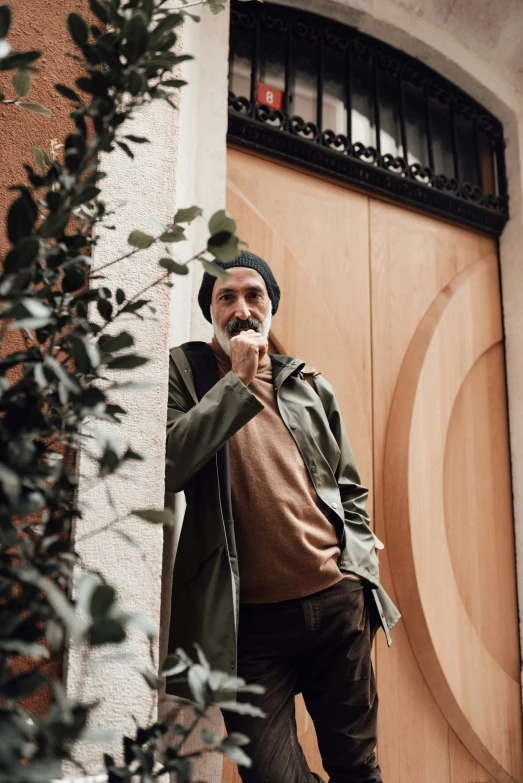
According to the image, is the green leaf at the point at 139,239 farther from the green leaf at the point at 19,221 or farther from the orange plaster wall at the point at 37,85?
the orange plaster wall at the point at 37,85

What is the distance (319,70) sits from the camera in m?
3.16

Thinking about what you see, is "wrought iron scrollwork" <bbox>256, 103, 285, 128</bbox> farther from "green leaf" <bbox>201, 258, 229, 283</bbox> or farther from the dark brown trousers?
"green leaf" <bbox>201, 258, 229, 283</bbox>

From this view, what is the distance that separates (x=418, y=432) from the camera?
2.97m

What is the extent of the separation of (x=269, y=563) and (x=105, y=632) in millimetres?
1256

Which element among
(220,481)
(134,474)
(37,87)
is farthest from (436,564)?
(37,87)

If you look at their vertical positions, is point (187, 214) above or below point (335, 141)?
below

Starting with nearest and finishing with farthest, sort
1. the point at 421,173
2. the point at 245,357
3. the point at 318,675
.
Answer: the point at 245,357 < the point at 318,675 < the point at 421,173

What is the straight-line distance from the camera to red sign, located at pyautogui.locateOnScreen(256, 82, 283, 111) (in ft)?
9.77

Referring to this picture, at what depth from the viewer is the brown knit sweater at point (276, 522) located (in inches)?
71.6

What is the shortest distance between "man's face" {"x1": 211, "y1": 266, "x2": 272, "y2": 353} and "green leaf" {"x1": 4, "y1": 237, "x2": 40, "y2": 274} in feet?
4.28

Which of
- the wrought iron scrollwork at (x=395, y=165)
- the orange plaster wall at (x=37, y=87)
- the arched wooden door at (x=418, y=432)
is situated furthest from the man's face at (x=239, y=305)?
the wrought iron scrollwork at (x=395, y=165)

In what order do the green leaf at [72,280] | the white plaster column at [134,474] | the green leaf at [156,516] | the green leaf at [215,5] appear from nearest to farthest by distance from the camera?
the green leaf at [156,516], the green leaf at [72,280], the green leaf at [215,5], the white plaster column at [134,474]

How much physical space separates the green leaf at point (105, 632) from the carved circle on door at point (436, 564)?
2366mm

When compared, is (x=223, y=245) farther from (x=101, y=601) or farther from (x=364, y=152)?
(x=364, y=152)
